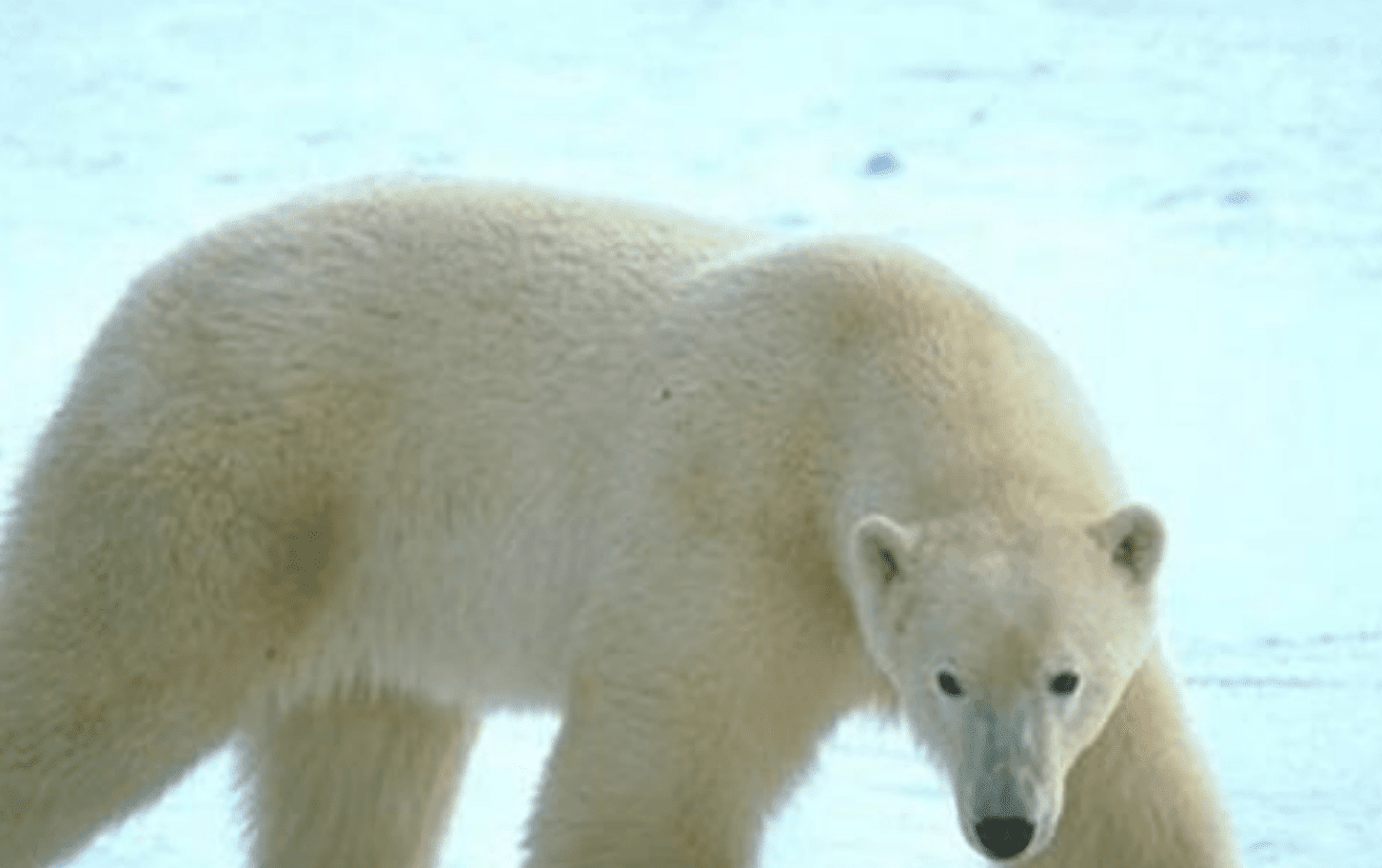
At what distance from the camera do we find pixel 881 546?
5207mm

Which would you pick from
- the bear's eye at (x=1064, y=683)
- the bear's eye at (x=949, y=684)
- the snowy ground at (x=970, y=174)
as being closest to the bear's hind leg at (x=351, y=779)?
the snowy ground at (x=970, y=174)

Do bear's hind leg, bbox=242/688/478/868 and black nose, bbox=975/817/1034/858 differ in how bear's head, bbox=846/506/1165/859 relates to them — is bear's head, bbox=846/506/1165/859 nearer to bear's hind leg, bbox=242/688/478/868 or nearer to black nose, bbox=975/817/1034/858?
black nose, bbox=975/817/1034/858

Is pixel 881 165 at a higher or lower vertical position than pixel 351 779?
lower

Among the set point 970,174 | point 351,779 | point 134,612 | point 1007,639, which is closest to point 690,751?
point 1007,639

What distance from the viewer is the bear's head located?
5.04m

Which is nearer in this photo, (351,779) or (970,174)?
(351,779)

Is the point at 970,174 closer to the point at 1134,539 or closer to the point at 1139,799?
the point at 1139,799

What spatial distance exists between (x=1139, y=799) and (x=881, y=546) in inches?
26.0

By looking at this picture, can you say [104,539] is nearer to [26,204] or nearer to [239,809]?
[239,809]

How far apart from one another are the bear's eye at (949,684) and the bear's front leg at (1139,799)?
1.46ft

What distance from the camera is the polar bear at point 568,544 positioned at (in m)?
5.31

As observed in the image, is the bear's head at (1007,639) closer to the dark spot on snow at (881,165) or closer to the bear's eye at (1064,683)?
the bear's eye at (1064,683)

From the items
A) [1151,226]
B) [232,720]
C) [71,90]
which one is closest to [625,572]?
[232,720]

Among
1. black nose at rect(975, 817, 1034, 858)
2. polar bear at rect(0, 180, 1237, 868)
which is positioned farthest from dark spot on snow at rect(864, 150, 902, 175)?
black nose at rect(975, 817, 1034, 858)
